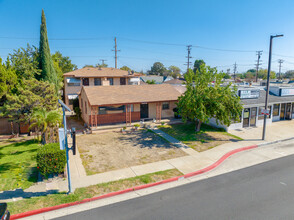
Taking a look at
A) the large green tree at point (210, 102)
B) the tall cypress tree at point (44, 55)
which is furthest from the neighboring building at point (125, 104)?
the large green tree at point (210, 102)

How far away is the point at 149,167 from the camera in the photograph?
1127 centimetres

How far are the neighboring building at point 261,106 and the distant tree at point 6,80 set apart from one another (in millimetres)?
18278

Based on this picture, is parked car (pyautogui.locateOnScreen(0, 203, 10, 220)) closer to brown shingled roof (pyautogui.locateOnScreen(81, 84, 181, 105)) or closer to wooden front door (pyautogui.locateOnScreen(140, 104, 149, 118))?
brown shingled roof (pyautogui.locateOnScreen(81, 84, 181, 105))

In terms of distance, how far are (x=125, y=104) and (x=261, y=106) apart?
13.5 meters

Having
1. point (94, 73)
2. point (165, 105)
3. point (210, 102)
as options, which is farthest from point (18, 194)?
point (94, 73)

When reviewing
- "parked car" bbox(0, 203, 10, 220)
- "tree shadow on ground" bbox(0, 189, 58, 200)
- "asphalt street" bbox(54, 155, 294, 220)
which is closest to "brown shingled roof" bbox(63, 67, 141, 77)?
"tree shadow on ground" bbox(0, 189, 58, 200)

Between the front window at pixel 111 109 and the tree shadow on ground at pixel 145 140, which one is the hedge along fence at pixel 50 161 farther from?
the front window at pixel 111 109

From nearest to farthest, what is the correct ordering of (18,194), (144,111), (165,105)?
(18,194), (144,111), (165,105)

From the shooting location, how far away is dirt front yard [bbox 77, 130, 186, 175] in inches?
464

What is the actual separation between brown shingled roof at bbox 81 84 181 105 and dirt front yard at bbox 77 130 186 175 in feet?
11.1

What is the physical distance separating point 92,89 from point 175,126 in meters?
9.32

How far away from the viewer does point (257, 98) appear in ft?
66.9

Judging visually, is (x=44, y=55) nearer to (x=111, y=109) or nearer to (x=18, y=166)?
(x=111, y=109)

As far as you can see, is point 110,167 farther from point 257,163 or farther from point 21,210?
point 257,163
